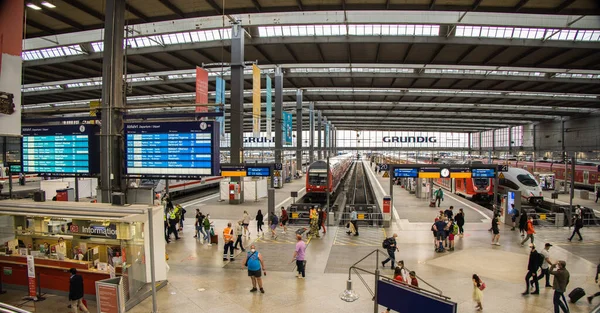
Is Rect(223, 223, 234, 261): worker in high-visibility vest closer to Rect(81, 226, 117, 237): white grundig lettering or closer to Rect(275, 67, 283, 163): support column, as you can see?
Rect(81, 226, 117, 237): white grundig lettering

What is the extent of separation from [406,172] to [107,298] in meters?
15.9

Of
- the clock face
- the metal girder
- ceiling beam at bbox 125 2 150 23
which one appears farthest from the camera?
the metal girder

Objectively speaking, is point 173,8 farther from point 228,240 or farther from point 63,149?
point 228,240

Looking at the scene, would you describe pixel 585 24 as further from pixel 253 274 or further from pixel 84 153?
pixel 84 153

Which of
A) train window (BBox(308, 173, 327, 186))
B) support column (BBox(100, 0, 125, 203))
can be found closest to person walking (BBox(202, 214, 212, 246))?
support column (BBox(100, 0, 125, 203))

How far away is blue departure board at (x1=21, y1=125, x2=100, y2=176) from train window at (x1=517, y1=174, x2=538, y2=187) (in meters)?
28.4

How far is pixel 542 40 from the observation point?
73.0 ft

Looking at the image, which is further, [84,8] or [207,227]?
[84,8]

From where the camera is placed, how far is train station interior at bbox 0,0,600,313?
8750 millimetres

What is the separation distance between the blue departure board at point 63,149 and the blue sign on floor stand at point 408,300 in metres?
9.52

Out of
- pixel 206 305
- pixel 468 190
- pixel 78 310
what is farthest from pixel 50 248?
pixel 468 190

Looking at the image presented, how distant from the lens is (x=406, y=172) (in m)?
19.6

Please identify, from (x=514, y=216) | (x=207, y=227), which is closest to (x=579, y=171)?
(x=514, y=216)

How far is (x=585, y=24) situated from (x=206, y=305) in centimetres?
2468
